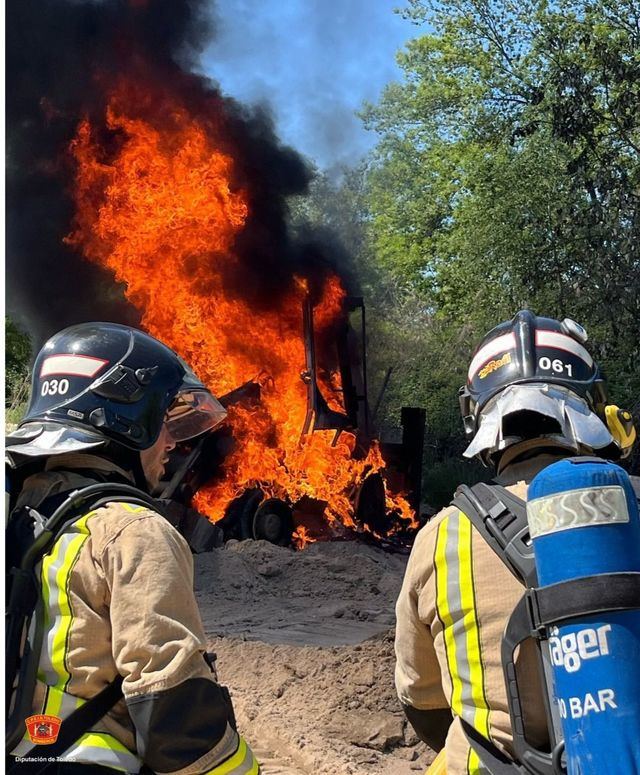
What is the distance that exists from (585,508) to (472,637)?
521mm

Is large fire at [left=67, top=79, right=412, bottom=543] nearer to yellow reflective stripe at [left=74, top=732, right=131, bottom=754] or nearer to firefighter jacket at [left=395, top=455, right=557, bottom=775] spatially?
firefighter jacket at [left=395, top=455, right=557, bottom=775]

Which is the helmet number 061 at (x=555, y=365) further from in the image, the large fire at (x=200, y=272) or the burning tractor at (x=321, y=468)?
the large fire at (x=200, y=272)

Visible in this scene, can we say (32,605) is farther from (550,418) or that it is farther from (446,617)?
(550,418)

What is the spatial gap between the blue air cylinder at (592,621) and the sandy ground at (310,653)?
15.6 feet

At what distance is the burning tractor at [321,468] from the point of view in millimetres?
13578

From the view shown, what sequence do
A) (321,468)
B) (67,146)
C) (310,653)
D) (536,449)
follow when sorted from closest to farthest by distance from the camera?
(536,449), (310,653), (321,468), (67,146)

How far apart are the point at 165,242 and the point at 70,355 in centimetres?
1360

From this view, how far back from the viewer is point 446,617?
2240mm

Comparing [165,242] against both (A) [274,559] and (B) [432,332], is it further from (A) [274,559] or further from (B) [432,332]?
(B) [432,332]

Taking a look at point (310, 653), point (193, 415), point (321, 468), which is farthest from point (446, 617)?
point (321, 468)

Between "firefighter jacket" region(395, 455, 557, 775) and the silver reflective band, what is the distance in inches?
13.3

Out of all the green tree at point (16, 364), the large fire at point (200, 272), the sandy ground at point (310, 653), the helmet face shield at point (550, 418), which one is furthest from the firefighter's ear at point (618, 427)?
the green tree at point (16, 364)

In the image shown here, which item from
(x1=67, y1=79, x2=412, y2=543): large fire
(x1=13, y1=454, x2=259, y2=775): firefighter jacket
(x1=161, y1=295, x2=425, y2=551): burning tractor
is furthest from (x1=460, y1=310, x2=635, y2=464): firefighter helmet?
(x1=67, y1=79, x2=412, y2=543): large fire

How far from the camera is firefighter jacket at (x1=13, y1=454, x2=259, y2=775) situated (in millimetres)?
2143
